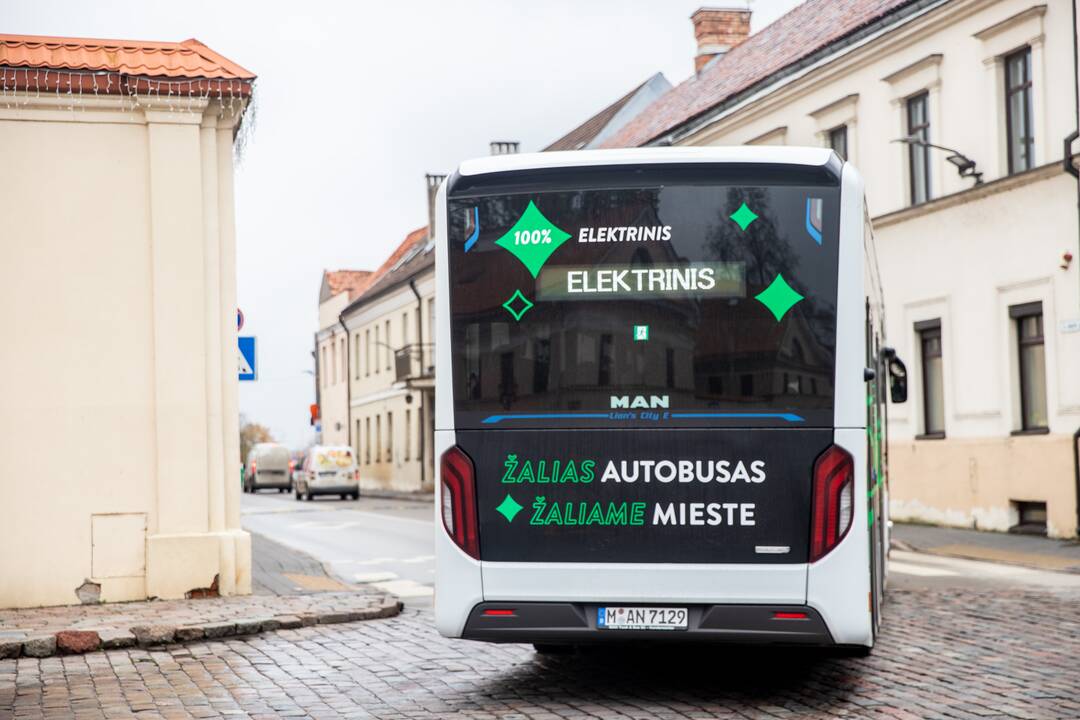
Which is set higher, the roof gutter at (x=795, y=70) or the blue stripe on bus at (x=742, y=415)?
the roof gutter at (x=795, y=70)

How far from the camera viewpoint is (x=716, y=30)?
4438 cm

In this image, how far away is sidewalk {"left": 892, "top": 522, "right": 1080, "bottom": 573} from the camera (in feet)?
62.7

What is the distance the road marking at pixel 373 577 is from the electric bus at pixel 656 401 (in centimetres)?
928

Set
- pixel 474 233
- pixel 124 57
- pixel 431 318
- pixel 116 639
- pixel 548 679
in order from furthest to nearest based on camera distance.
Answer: pixel 431 318 → pixel 124 57 → pixel 116 639 → pixel 548 679 → pixel 474 233

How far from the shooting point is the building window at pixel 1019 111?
23297 mm

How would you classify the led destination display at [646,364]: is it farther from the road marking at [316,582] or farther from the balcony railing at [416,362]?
the balcony railing at [416,362]

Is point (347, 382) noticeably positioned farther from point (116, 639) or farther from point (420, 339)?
point (116, 639)

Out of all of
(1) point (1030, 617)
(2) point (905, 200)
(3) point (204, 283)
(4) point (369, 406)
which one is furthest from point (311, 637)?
(4) point (369, 406)

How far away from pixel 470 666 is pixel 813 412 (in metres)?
3.33

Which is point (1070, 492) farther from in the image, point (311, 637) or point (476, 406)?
point (476, 406)

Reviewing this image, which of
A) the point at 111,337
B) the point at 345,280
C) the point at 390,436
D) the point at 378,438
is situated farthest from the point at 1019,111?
the point at 345,280

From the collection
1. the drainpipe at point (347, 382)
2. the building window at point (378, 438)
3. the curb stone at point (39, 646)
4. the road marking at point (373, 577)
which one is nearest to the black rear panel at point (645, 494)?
the curb stone at point (39, 646)

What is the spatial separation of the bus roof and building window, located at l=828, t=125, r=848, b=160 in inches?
842

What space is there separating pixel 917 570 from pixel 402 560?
697 centimetres
